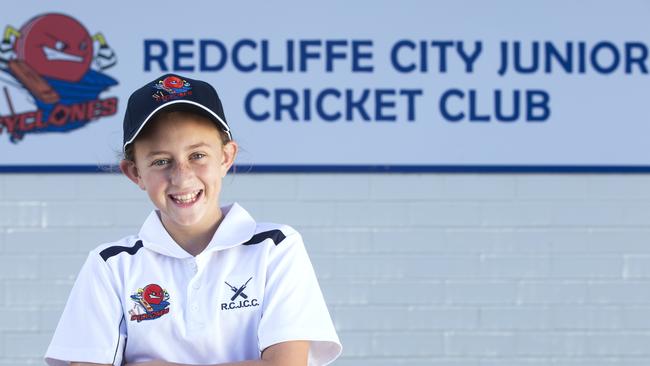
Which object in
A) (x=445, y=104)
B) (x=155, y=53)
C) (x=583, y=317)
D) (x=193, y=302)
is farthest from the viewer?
(x=583, y=317)

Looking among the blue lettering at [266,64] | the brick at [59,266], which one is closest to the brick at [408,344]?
the blue lettering at [266,64]

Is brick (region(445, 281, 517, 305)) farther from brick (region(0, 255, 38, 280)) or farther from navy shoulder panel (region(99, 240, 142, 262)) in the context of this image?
navy shoulder panel (region(99, 240, 142, 262))

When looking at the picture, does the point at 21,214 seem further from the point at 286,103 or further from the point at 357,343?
the point at 357,343

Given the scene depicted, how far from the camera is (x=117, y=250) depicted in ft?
8.71

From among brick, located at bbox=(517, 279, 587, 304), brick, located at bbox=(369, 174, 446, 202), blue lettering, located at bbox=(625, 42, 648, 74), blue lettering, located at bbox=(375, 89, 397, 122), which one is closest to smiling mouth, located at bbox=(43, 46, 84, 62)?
blue lettering, located at bbox=(375, 89, 397, 122)

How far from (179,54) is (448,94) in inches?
52.5

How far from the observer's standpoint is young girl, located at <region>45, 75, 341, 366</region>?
2.52m

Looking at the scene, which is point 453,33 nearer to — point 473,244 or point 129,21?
point 473,244

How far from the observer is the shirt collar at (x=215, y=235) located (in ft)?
8.59

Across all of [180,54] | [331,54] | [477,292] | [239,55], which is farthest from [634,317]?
[180,54]

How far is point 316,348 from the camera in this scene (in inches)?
106

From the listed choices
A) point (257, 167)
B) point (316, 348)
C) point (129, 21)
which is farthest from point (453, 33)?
point (316, 348)

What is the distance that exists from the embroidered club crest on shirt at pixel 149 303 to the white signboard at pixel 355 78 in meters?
2.96

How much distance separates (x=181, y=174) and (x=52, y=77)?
3.28m
